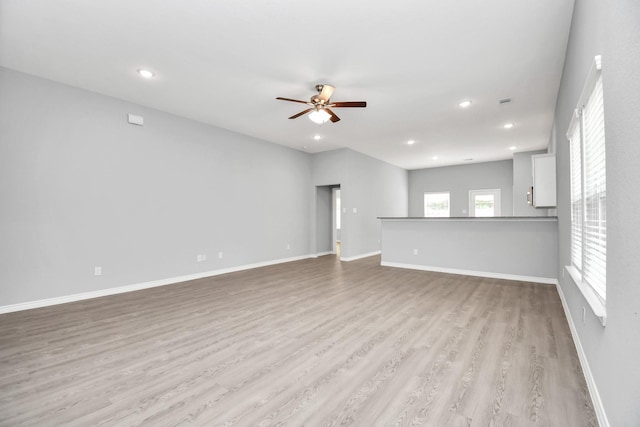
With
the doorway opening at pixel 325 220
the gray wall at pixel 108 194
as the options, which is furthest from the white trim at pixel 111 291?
the doorway opening at pixel 325 220

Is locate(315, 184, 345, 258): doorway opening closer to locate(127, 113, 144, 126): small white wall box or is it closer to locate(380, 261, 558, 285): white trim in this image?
locate(380, 261, 558, 285): white trim

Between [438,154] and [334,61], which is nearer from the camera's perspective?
[334,61]

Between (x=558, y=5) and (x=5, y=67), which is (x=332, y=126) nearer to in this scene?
(x=558, y=5)

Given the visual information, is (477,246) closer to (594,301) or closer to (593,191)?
(593,191)

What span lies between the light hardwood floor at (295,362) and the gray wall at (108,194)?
2.10 ft

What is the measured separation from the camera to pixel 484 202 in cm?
953

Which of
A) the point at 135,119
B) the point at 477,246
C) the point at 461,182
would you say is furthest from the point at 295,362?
the point at 461,182

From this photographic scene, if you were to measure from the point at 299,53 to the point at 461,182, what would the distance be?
8.43 meters

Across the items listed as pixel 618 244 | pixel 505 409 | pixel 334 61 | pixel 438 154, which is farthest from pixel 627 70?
pixel 438 154

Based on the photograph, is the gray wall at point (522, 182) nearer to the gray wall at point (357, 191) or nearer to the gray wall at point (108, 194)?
the gray wall at point (357, 191)

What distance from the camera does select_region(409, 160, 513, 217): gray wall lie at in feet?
29.8

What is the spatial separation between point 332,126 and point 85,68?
380 centimetres

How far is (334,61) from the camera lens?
334 centimetres

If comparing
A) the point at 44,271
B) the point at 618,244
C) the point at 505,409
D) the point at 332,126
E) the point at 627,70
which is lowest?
Result: the point at 505,409
